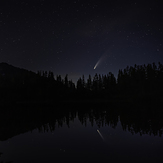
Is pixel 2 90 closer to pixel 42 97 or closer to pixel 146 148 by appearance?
pixel 42 97

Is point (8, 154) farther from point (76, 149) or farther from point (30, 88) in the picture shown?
point (30, 88)

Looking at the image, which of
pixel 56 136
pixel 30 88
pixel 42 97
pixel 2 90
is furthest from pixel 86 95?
pixel 56 136

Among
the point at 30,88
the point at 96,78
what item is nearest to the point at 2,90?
the point at 30,88

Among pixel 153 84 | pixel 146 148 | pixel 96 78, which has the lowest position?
pixel 146 148

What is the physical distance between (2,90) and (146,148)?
113 meters

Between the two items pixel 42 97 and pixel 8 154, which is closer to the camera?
pixel 8 154

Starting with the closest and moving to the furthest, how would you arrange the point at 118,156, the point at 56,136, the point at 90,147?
1. the point at 118,156
2. the point at 90,147
3. the point at 56,136

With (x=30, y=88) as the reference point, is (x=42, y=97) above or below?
below

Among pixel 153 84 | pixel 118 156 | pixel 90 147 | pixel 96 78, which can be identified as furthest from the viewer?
pixel 96 78

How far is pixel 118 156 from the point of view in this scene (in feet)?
33.1

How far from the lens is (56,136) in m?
15.9

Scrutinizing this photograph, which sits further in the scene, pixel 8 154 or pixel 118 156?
pixel 8 154

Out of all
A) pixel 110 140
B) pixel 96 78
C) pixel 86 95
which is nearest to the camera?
pixel 110 140

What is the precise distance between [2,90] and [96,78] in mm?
83279
